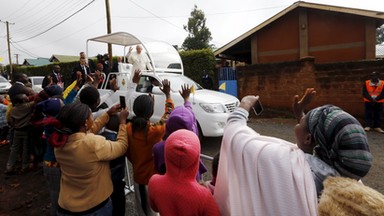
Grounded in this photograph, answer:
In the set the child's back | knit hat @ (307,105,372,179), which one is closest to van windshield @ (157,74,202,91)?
the child's back

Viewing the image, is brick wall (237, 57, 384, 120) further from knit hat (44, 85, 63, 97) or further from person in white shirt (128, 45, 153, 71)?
knit hat (44, 85, 63, 97)

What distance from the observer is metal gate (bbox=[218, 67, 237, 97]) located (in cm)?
1121

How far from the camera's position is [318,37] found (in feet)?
34.6

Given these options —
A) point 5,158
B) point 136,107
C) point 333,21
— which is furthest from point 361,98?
point 5,158

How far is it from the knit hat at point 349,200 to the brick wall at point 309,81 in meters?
8.85

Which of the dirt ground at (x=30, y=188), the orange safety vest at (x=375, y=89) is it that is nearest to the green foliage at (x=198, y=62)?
the orange safety vest at (x=375, y=89)

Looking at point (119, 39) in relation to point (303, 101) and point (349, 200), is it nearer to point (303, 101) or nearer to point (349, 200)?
point (303, 101)

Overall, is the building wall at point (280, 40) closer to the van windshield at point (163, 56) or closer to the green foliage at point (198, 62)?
the green foliage at point (198, 62)

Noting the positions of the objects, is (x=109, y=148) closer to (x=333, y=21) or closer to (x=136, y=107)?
(x=136, y=107)

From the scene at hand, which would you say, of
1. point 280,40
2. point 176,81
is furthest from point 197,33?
point 176,81

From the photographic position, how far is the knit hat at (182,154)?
4.54ft

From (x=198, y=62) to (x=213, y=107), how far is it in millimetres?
7696

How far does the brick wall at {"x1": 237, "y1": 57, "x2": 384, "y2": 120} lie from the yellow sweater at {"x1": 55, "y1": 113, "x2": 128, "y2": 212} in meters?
8.70

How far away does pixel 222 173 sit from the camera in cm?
142
